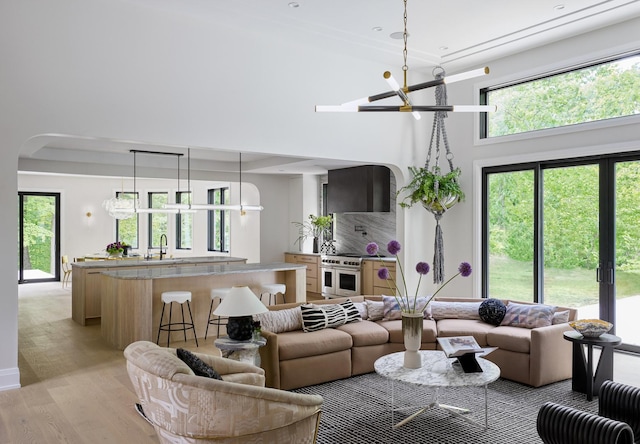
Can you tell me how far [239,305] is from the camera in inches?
149

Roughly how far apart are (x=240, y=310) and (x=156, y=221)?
10177mm

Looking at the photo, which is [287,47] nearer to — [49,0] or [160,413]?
[49,0]

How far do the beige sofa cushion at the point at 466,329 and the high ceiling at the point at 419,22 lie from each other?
3.24 meters

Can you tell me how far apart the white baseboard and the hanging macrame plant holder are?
511 cm

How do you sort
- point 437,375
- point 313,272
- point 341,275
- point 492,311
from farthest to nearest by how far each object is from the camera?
point 313,272, point 341,275, point 492,311, point 437,375

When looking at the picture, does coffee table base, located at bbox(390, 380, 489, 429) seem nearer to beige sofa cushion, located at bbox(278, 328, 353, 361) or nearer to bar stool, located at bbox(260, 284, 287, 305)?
beige sofa cushion, located at bbox(278, 328, 353, 361)

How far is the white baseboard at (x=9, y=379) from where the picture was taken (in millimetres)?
4402

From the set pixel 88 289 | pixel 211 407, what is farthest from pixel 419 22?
pixel 88 289

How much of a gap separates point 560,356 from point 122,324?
476 cm

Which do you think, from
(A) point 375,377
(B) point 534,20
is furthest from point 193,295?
(B) point 534,20

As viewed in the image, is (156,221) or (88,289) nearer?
(88,289)

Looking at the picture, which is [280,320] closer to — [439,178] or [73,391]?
[73,391]

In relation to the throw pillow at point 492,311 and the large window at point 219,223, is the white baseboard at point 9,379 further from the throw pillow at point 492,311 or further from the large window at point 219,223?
the large window at point 219,223

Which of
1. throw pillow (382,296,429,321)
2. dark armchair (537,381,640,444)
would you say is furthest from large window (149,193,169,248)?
dark armchair (537,381,640,444)
